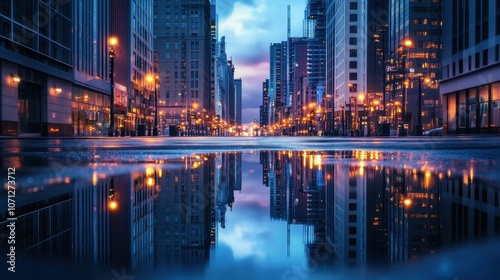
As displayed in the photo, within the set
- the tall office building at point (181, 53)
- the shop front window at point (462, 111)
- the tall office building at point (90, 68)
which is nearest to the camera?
the tall office building at point (90, 68)

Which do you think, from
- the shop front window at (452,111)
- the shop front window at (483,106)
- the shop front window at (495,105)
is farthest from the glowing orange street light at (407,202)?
the shop front window at (452,111)

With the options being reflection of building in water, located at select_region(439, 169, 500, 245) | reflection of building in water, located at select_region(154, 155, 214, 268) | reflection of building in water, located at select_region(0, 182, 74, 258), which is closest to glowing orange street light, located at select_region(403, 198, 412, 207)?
reflection of building in water, located at select_region(439, 169, 500, 245)

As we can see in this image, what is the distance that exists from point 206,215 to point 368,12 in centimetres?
13137

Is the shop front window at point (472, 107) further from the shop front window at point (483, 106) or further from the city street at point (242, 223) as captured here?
the city street at point (242, 223)

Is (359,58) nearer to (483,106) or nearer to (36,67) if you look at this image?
(483,106)

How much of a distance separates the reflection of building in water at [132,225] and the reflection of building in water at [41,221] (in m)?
0.24

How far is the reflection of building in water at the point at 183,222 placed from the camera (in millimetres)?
2115

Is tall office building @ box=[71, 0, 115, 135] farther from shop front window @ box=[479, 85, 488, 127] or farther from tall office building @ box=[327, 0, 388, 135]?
tall office building @ box=[327, 0, 388, 135]

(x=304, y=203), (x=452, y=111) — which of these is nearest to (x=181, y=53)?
(x=452, y=111)

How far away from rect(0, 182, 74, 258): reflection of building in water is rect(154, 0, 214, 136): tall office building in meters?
163

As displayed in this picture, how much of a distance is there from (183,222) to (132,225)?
12.9 inches

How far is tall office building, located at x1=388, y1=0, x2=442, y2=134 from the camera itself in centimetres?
10350

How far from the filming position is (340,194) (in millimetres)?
4199

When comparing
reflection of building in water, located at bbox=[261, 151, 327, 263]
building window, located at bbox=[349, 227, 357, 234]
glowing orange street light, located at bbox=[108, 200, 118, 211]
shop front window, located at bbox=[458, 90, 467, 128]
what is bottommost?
reflection of building in water, located at bbox=[261, 151, 327, 263]
